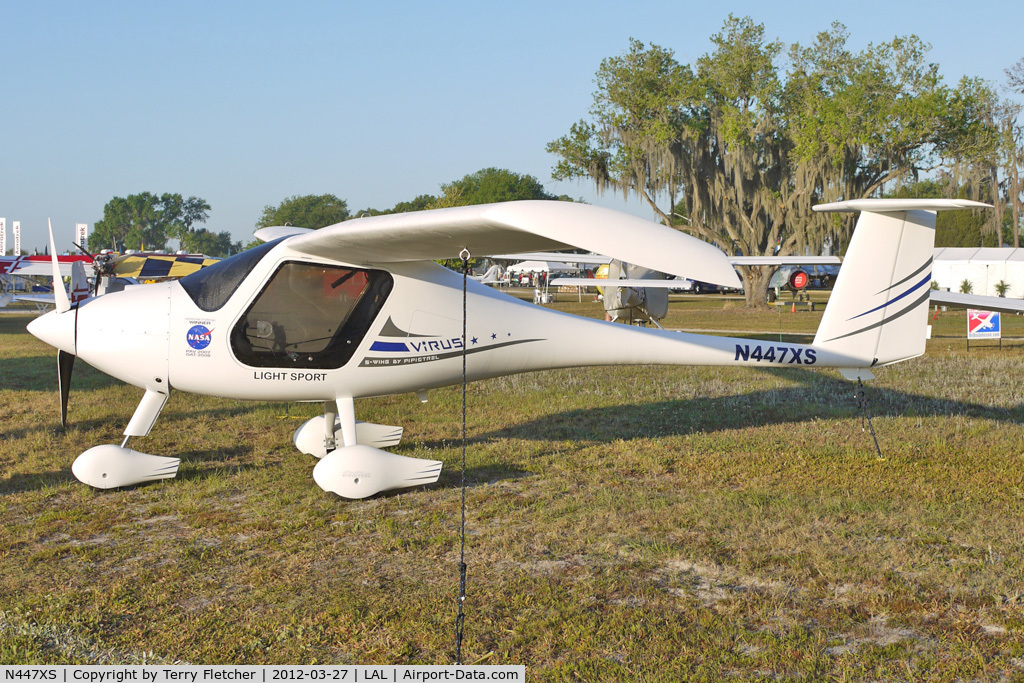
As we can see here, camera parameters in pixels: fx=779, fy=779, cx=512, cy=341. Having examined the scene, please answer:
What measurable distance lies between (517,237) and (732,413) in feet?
17.6

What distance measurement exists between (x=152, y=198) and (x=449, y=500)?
190209mm

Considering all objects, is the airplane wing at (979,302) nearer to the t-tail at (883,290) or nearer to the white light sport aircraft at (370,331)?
the t-tail at (883,290)

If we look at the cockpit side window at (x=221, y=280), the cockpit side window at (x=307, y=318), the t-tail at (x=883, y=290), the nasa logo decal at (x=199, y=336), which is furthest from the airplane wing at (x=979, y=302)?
the nasa logo decal at (x=199, y=336)

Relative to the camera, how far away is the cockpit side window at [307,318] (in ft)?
20.5

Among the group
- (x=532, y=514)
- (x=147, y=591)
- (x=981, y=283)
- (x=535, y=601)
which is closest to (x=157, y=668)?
(x=147, y=591)

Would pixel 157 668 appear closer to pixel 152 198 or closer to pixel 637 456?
pixel 637 456

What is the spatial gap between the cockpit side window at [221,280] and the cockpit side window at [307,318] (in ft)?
0.76

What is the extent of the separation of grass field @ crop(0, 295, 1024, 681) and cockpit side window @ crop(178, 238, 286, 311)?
1557 millimetres

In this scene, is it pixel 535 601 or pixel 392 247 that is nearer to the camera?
pixel 535 601

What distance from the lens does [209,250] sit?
6481 inches

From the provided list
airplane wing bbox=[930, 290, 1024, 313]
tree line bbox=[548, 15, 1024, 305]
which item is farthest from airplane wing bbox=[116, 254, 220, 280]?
airplane wing bbox=[930, 290, 1024, 313]

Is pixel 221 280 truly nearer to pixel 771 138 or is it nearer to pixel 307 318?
pixel 307 318

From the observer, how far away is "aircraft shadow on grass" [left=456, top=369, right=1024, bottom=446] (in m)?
8.70
